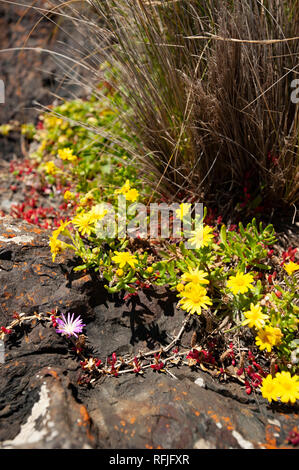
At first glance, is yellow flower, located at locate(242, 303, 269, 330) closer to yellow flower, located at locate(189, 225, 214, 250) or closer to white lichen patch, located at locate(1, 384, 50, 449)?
yellow flower, located at locate(189, 225, 214, 250)

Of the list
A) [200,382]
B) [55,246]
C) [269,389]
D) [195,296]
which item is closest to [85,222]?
[55,246]

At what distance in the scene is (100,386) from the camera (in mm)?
1889

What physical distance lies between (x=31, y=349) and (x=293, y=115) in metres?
2.17

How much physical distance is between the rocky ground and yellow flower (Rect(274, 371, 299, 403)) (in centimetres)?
11

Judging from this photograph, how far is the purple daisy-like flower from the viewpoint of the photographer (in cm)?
199

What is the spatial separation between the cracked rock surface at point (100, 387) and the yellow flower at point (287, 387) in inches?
4.4

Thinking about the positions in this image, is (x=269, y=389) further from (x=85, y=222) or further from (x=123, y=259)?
(x=85, y=222)

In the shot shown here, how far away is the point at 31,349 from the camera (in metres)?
1.95

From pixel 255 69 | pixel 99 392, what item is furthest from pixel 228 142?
pixel 99 392

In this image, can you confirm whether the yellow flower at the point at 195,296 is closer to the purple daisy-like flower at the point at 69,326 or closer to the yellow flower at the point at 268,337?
the yellow flower at the point at 268,337

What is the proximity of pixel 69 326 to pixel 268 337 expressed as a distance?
1005mm

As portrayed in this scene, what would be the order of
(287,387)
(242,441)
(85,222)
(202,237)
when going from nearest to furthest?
(242,441) → (287,387) → (202,237) → (85,222)

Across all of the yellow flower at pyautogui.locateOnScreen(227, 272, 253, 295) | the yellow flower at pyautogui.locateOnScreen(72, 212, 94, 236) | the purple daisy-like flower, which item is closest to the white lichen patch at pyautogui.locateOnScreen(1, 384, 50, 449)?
the purple daisy-like flower

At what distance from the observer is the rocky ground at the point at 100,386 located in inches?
63.1
